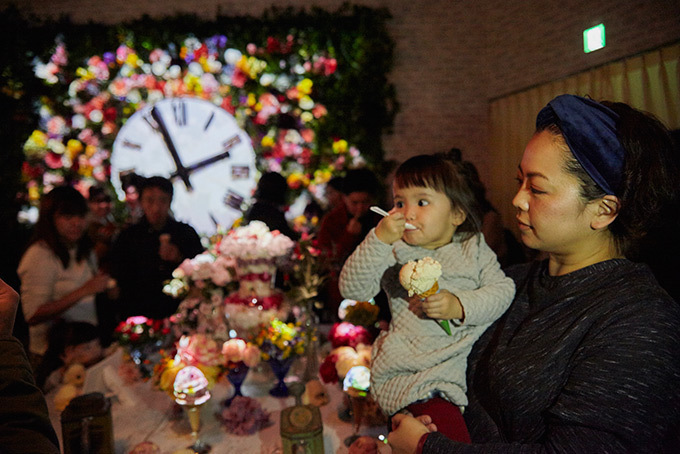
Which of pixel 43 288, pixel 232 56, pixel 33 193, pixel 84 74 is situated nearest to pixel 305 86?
pixel 232 56

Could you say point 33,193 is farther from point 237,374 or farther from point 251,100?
point 237,374

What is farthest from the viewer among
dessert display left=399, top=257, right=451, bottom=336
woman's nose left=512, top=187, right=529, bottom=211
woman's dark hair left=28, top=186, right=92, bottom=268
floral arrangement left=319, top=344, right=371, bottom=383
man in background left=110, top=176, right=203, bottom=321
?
man in background left=110, top=176, right=203, bottom=321

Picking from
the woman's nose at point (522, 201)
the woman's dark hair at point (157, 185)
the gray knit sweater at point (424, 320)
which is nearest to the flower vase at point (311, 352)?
the gray knit sweater at point (424, 320)

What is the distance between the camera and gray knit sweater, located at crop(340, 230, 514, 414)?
4.42 ft

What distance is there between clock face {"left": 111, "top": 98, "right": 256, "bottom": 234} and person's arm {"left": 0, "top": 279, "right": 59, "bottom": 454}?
469 cm

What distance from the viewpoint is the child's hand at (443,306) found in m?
1.33

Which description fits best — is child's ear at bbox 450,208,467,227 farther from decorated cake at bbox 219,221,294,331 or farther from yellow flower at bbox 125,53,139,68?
yellow flower at bbox 125,53,139,68

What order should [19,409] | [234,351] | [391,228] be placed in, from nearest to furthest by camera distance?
[19,409]
[391,228]
[234,351]

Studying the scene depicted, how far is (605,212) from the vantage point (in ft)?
3.46

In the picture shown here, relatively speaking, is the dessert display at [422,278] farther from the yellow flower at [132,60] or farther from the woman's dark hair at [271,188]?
the yellow flower at [132,60]

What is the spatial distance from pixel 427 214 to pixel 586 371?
29.1 inches

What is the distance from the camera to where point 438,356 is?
1387 mm

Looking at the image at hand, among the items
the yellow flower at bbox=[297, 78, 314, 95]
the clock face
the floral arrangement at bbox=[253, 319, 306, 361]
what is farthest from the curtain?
the clock face

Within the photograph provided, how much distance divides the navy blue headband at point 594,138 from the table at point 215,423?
1.08m
